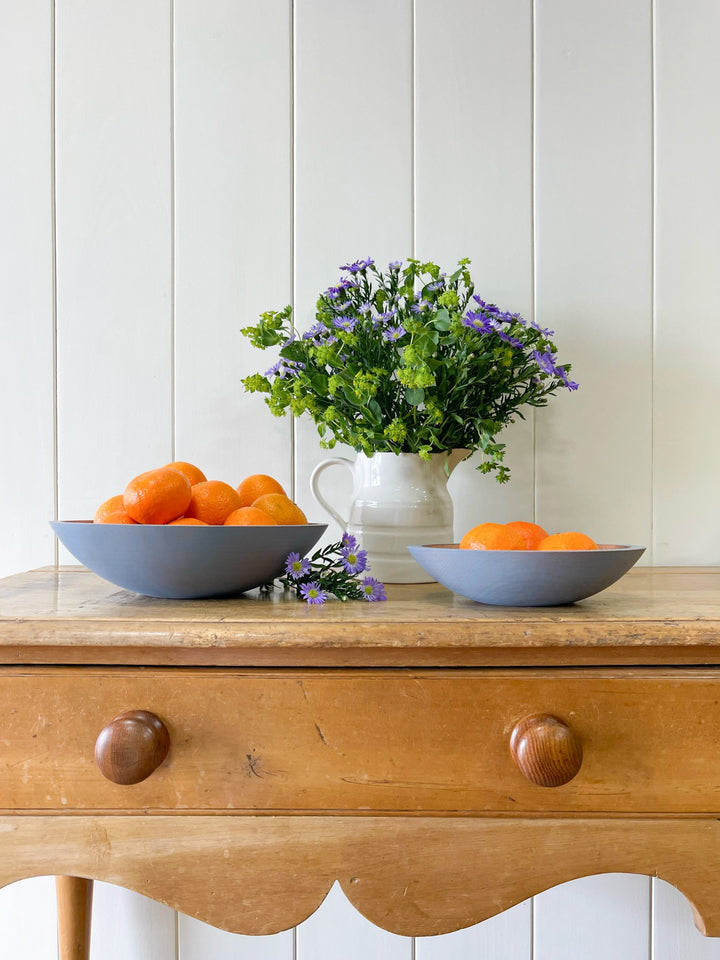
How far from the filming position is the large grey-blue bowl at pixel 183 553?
0.71 meters

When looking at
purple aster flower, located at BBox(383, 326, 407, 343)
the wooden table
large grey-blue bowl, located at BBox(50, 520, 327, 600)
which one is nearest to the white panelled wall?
purple aster flower, located at BBox(383, 326, 407, 343)

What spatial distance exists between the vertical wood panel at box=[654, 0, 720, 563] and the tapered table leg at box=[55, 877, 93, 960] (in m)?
0.93

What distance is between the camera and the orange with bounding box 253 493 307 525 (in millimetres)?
779

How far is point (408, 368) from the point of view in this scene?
854 mm

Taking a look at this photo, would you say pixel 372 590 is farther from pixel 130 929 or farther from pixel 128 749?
pixel 130 929

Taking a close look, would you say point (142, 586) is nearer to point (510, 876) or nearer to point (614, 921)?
point (510, 876)

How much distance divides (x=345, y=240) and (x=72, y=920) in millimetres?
1008

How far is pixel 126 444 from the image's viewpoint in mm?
1127

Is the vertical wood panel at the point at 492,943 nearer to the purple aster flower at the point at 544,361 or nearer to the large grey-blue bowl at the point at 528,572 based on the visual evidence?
the large grey-blue bowl at the point at 528,572

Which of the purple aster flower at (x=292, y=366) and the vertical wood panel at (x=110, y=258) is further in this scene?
the vertical wood panel at (x=110, y=258)

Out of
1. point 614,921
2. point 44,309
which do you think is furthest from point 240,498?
point 614,921

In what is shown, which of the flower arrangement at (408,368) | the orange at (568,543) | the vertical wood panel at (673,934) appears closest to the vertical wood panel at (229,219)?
the flower arrangement at (408,368)

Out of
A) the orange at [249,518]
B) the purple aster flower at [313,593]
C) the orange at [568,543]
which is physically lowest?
the purple aster flower at [313,593]

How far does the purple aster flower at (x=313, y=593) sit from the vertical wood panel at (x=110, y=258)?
0.44 meters
